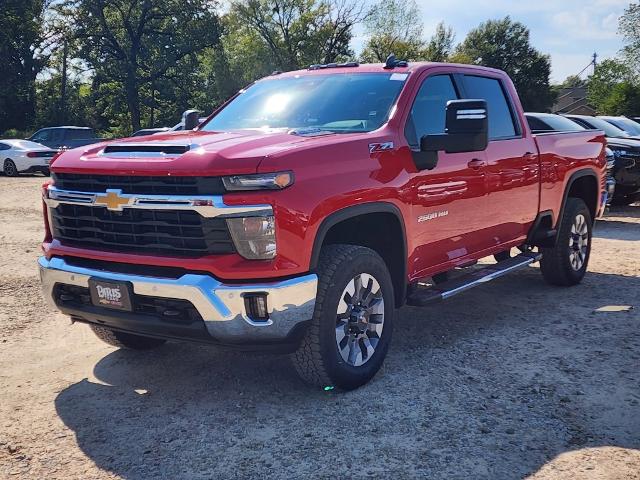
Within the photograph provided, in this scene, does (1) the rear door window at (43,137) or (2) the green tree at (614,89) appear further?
(2) the green tree at (614,89)

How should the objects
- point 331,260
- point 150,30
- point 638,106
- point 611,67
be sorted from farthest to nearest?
point 611,67 < point 150,30 < point 638,106 < point 331,260

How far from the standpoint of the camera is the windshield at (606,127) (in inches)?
531

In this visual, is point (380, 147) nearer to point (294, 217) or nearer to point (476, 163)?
point (294, 217)

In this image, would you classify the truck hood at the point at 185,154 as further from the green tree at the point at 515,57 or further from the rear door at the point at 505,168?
the green tree at the point at 515,57

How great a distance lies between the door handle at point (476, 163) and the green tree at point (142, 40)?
38.5m

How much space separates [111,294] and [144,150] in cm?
84

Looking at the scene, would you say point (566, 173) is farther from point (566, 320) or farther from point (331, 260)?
point (331, 260)

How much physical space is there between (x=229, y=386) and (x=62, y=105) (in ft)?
139

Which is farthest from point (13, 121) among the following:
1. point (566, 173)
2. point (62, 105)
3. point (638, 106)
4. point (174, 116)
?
point (566, 173)

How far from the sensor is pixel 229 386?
4152 mm

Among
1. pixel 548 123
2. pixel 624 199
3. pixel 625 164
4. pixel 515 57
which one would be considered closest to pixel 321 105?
pixel 548 123

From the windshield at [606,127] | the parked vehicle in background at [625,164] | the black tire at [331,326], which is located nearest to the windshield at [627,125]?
the windshield at [606,127]

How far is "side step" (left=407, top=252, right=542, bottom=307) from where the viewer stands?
455cm

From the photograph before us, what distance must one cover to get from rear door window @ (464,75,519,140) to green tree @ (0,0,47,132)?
41.0 meters
